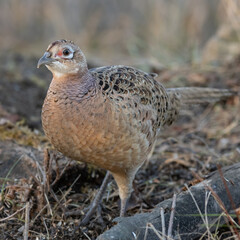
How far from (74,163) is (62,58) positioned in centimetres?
123

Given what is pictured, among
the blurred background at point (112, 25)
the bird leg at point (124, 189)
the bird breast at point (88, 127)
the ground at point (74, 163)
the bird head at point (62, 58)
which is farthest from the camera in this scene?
the blurred background at point (112, 25)

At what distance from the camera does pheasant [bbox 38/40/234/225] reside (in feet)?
11.5

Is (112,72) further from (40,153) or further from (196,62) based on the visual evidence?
(196,62)

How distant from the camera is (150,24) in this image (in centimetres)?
1131

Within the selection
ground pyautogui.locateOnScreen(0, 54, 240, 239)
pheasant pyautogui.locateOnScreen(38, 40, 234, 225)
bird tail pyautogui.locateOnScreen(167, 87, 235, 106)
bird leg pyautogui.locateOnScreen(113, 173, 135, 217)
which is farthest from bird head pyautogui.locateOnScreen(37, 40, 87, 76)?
bird tail pyautogui.locateOnScreen(167, 87, 235, 106)

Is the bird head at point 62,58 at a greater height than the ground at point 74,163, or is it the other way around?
the bird head at point 62,58

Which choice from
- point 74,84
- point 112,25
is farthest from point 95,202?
point 112,25

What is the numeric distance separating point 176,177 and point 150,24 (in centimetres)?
704

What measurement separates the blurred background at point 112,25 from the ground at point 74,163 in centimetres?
214

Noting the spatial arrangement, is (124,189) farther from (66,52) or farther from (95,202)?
(66,52)

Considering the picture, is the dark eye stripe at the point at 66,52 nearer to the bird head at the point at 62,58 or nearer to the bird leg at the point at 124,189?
the bird head at the point at 62,58

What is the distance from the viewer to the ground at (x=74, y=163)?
12.6ft

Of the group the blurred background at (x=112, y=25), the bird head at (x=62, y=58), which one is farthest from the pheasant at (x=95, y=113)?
the blurred background at (x=112, y=25)

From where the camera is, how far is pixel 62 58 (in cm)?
366
